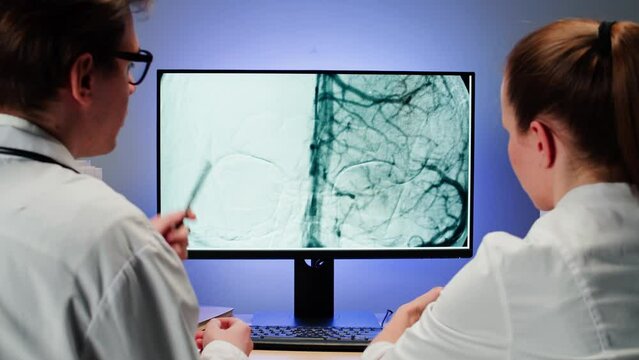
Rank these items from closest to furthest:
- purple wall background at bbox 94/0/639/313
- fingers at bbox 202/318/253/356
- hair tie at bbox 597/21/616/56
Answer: hair tie at bbox 597/21/616/56, fingers at bbox 202/318/253/356, purple wall background at bbox 94/0/639/313

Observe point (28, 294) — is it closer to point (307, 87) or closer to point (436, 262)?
point (307, 87)

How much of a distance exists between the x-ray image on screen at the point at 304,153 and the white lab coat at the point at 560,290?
0.68 meters

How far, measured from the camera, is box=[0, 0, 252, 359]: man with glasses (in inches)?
32.7

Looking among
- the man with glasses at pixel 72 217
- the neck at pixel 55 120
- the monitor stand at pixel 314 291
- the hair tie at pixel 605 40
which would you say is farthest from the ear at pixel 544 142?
the monitor stand at pixel 314 291

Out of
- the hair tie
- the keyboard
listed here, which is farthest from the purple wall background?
the hair tie

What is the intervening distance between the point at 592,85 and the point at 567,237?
0.73 feet

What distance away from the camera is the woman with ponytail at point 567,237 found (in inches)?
38.8

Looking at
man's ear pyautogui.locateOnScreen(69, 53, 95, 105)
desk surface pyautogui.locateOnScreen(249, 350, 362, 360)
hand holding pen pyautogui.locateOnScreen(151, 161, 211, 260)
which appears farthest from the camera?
desk surface pyautogui.locateOnScreen(249, 350, 362, 360)

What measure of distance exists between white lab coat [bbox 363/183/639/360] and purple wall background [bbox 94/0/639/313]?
3.01 ft

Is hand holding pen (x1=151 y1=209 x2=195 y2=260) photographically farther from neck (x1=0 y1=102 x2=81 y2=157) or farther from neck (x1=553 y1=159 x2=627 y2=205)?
neck (x1=553 y1=159 x2=627 y2=205)

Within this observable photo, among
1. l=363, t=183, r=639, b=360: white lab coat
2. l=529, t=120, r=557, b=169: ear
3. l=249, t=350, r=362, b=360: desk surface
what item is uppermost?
l=529, t=120, r=557, b=169: ear

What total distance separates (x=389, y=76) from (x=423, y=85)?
0.08 metres

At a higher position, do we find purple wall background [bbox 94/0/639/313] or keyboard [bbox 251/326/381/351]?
purple wall background [bbox 94/0/639/313]

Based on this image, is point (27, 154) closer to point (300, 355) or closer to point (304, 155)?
point (300, 355)
